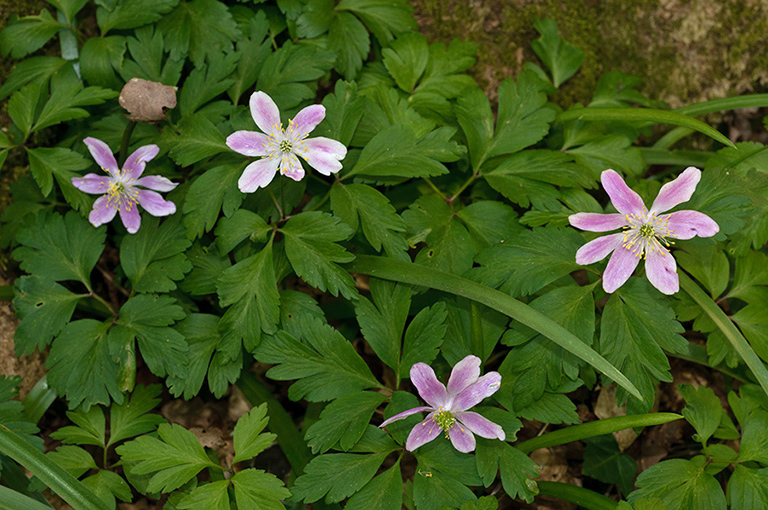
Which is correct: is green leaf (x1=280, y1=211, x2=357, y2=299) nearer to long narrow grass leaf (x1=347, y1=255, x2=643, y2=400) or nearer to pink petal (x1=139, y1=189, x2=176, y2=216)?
long narrow grass leaf (x1=347, y1=255, x2=643, y2=400)

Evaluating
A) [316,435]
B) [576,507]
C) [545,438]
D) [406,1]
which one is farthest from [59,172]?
[576,507]

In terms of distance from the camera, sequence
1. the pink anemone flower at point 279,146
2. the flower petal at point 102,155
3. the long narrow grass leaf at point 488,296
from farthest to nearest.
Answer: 1. the flower petal at point 102,155
2. the pink anemone flower at point 279,146
3. the long narrow grass leaf at point 488,296

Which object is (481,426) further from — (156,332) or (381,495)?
(156,332)

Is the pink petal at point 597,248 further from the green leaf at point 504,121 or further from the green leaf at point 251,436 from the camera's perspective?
the green leaf at point 251,436

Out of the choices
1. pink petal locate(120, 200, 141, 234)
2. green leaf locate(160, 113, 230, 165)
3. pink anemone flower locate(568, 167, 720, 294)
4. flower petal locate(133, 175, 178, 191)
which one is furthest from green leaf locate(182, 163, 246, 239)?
pink anemone flower locate(568, 167, 720, 294)

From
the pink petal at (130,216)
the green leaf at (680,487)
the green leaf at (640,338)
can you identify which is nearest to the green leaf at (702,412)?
the green leaf at (680,487)

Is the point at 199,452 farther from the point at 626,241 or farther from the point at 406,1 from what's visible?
the point at 406,1

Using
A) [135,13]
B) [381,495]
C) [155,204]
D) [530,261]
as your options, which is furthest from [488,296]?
[135,13]
